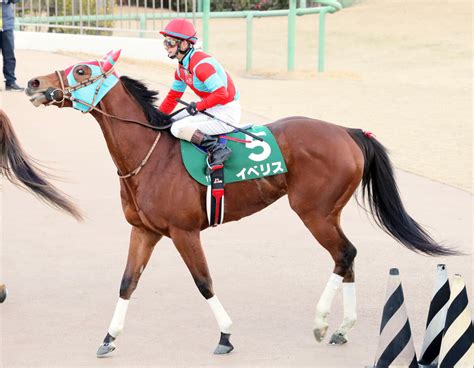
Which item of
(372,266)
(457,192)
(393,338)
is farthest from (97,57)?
(393,338)

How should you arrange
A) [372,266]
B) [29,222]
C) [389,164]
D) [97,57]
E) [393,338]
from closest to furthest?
[393,338]
[389,164]
[372,266]
[29,222]
[97,57]

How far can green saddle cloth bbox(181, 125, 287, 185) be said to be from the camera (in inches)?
260

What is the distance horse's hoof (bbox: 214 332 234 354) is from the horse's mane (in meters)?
1.51

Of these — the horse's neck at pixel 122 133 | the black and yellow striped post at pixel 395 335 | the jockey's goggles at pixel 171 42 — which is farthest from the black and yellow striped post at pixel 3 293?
the black and yellow striped post at pixel 395 335

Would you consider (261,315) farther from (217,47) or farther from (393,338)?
(217,47)

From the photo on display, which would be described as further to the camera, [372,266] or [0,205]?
[0,205]

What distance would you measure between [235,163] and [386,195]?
1.18 m

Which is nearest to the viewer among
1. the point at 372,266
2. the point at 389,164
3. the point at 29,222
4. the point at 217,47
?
the point at 389,164

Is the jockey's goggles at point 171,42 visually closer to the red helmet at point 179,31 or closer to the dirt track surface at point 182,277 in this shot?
the red helmet at point 179,31

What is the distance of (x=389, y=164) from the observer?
707cm

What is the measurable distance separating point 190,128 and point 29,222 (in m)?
4.10

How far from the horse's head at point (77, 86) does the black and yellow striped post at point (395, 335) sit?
7.50 feet

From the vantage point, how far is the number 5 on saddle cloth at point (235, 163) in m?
6.60

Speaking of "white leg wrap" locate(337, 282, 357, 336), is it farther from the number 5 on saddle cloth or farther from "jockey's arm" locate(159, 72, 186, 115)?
"jockey's arm" locate(159, 72, 186, 115)
